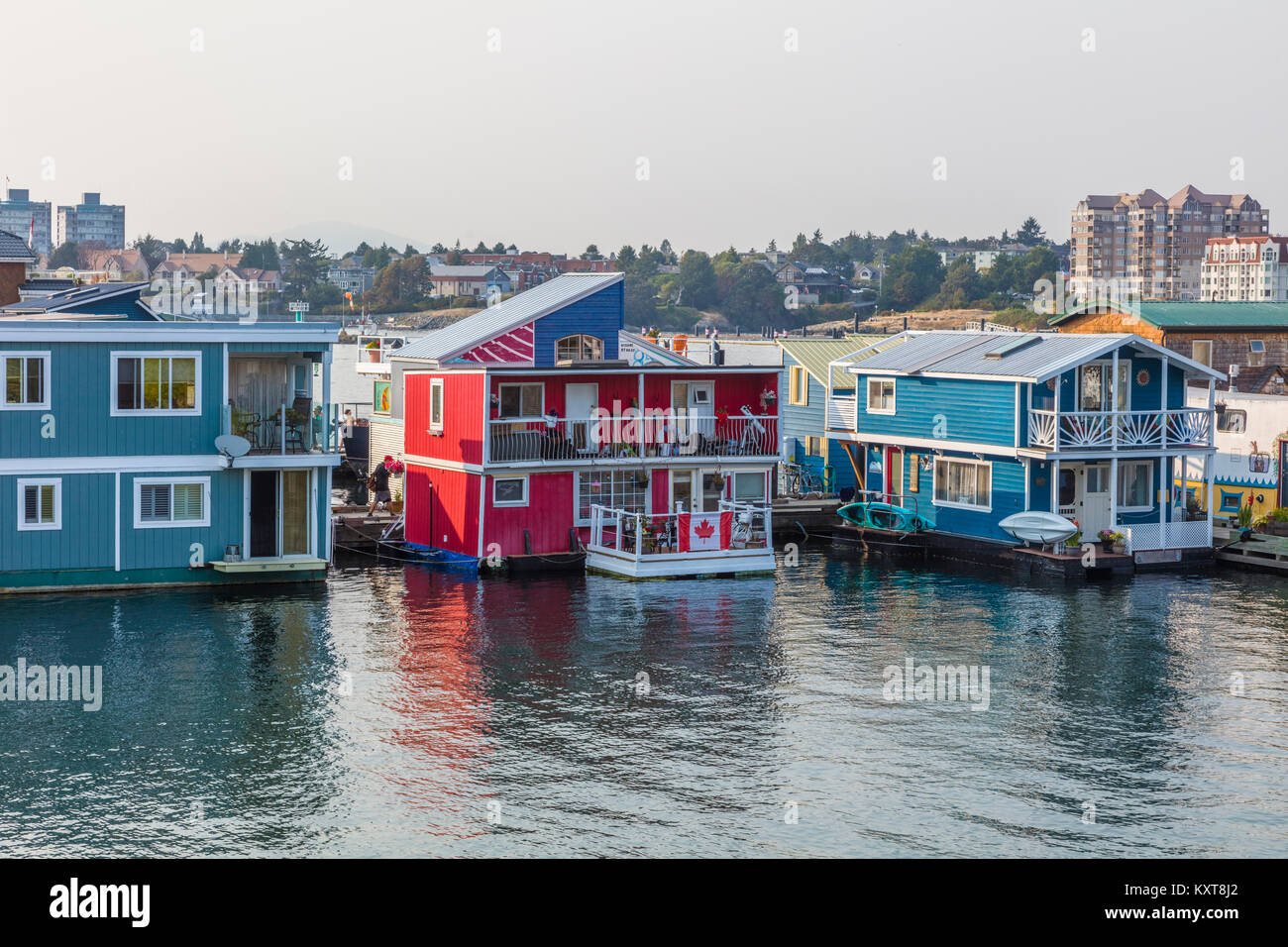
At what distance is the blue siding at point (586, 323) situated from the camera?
46625 millimetres

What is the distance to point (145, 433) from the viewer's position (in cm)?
3725

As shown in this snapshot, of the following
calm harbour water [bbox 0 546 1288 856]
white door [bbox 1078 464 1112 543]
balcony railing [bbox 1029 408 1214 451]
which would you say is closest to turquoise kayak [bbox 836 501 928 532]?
white door [bbox 1078 464 1112 543]

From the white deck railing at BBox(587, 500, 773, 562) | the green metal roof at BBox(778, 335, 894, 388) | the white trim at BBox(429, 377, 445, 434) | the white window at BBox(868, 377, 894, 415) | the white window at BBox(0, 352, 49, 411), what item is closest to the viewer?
the white window at BBox(0, 352, 49, 411)

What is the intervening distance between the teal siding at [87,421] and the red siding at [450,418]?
7912mm

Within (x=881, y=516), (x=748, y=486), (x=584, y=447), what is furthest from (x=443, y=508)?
(x=881, y=516)

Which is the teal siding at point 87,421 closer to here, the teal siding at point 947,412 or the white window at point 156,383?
the white window at point 156,383

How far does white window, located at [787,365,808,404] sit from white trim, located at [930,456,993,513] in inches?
406

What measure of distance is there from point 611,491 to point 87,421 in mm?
14623

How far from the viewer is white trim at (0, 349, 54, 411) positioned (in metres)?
36.2

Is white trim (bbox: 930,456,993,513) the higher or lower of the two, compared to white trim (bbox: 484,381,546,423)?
lower

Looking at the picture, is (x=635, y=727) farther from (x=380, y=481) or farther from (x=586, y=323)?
(x=380, y=481)

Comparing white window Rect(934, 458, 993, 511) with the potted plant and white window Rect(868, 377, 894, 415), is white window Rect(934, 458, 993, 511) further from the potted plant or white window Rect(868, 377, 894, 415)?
the potted plant

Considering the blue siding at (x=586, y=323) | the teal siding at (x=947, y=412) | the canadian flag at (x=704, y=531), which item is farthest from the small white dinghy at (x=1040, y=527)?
the blue siding at (x=586, y=323)
